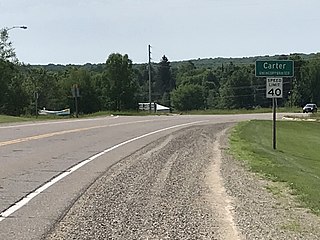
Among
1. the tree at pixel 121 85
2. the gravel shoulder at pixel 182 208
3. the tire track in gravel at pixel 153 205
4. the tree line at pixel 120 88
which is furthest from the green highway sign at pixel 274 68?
the tree at pixel 121 85

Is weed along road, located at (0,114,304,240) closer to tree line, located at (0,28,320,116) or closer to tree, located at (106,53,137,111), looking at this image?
tree line, located at (0,28,320,116)

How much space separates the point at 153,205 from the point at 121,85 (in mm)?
88978

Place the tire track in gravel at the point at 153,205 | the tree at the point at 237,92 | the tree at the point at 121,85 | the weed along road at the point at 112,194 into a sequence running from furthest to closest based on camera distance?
the tree at the point at 237,92 < the tree at the point at 121,85 < the weed along road at the point at 112,194 < the tire track in gravel at the point at 153,205

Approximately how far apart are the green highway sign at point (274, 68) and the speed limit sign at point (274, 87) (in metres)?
0.19

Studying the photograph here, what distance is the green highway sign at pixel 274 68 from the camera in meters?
24.1

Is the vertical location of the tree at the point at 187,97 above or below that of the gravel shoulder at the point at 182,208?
below

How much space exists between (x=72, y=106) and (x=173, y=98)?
4588cm

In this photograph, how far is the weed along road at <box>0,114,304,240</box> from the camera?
8727 mm

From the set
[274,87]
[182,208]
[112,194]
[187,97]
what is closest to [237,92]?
[187,97]

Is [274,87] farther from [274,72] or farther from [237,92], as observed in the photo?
[237,92]

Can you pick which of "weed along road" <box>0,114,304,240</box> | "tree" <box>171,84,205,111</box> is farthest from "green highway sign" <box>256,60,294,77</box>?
"tree" <box>171,84,205,111</box>

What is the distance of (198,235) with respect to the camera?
27.5 feet

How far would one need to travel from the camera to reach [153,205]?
10.6 metres

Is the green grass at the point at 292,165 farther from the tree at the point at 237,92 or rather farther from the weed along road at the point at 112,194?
the tree at the point at 237,92
